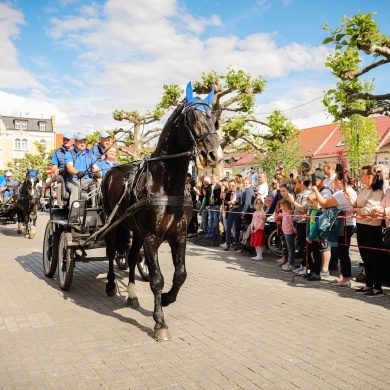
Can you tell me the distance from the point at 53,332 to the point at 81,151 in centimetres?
357

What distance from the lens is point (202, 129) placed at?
4.21 meters

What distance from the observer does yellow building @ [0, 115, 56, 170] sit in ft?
273

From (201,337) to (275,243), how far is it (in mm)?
5963

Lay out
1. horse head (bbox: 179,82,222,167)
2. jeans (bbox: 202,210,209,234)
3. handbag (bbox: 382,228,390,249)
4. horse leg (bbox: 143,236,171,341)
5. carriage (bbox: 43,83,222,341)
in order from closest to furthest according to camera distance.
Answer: horse head (bbox: 179,82,222,167)
carriage (bbox: 43,83,222,341)
horse leg (bbox: 143,236,171,341)
handbag (bbox: 382,228,390,249)
jeans (bbox: 202,210,209,234)

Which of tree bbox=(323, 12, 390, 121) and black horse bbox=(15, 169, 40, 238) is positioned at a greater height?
tree bbox=(323, 12, 390, 121)

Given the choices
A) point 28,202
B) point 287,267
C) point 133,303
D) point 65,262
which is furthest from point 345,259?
point 28,202

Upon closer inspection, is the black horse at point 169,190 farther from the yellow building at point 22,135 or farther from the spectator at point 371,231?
the yellow building at point 22,135

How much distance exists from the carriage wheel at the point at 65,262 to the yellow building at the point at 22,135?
79243 millimetres

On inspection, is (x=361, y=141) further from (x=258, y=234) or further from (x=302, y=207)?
(x=302, y=207)

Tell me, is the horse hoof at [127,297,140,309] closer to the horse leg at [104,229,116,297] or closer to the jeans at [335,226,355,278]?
the horse leg at [104,229,116,297]

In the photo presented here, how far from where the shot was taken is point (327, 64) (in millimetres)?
9531

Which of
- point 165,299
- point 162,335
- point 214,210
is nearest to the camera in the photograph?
point 162,335

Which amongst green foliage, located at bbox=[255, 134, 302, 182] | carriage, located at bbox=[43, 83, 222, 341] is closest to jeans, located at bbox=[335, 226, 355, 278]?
carriage, located at bbox=[43, 83, 222, 341]

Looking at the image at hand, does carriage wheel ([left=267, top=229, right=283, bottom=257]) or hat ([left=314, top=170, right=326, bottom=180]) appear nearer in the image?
hat ([left=314, top=170, right=326, bottom=180])
